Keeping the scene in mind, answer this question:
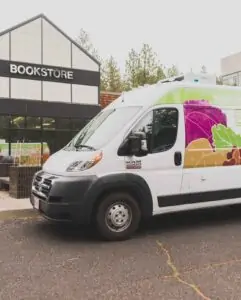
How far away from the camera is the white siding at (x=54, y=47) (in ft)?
67.5

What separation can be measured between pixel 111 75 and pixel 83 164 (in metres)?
29.8

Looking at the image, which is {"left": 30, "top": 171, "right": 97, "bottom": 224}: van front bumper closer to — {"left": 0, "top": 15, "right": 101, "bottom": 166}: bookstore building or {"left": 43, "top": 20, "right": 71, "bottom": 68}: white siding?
{"left": 0, "top": 15, "right": 101, "bottom": 166}: bookstore building

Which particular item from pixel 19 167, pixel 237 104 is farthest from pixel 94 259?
pixel 19 167

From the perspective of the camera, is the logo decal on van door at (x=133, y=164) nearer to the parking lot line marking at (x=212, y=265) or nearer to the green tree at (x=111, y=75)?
the parking lot line marking at (x=212, y=265)

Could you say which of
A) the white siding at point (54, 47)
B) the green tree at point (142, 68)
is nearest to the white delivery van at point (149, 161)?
the white siding at point (54, 47)

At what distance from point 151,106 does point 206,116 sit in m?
1.09

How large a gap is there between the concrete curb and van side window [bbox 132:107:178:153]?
3.13 m

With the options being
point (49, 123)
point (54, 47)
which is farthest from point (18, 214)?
point (54, 47)

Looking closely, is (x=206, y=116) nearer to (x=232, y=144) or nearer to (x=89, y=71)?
(x=232, y=144)

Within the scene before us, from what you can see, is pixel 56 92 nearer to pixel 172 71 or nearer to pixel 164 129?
pixel 164 129

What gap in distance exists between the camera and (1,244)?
6.64m

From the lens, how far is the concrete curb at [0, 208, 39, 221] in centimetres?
871

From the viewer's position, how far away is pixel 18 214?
9008mm

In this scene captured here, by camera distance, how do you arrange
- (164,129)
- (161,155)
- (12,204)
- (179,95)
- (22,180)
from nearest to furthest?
(161,155), (164,129), (179,95), (12,204), (22,180)
